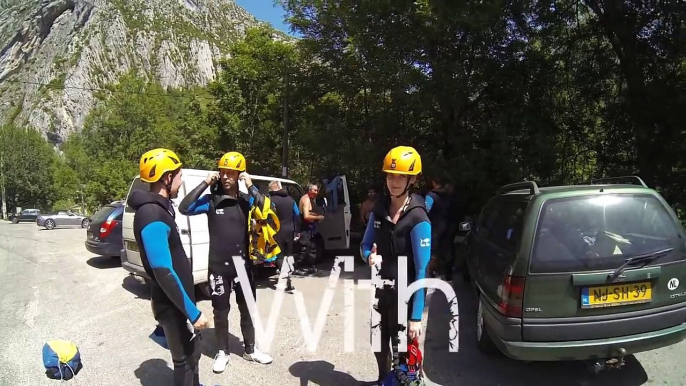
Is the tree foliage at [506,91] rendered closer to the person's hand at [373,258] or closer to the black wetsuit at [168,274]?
the person's hand at [373,258]

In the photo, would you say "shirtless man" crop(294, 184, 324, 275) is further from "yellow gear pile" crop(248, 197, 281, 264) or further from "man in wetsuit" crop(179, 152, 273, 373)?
"man in wetsuit" crop(179, 152, 273, 373)

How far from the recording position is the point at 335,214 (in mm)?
9805

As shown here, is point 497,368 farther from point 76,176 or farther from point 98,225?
point 76,176

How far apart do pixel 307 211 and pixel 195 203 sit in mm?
4873

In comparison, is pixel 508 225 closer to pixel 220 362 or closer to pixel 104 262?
pixel 220 362

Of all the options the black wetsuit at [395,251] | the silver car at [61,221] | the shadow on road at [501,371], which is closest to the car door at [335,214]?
the shadow on road at [501,371]

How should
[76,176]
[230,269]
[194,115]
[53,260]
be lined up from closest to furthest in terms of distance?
[230,269]
[53,260]
[194,115]
[76,176]

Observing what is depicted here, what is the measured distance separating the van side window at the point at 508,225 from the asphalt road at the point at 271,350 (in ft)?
4.15

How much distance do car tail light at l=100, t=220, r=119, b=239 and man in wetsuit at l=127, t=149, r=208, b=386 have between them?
8021 mm

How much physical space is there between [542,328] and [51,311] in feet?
22.1

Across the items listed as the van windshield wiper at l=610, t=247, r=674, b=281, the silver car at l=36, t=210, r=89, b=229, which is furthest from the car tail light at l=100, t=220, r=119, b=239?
the silver car at l=36, t=210, r=89, b=229

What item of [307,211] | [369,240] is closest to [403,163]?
[369,240]

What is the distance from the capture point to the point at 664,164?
8.21 meters

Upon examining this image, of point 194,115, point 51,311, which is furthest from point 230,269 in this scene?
point 194,115
